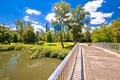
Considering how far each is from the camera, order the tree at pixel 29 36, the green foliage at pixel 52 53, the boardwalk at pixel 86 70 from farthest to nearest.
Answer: the tree at pixel 29 36, the green foliage at pixel 52 53, the boardwalk at pixel 86 70

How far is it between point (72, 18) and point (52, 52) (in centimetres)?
2046

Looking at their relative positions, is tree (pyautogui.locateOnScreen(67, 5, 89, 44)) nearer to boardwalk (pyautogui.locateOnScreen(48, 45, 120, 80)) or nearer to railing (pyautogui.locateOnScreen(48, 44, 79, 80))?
boardwalk (pyautogui.locateOnScreen(48, 45, 120, 80))

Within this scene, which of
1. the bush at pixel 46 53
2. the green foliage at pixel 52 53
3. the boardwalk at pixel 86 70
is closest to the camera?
the boardwalk at pixel 86 70

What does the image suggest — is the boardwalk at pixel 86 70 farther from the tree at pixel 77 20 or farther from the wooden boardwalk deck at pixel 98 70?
the tree at pixel 77 20

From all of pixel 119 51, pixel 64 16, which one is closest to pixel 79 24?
pixel 64 16

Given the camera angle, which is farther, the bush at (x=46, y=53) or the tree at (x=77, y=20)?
the tree at (x=77, y=20)

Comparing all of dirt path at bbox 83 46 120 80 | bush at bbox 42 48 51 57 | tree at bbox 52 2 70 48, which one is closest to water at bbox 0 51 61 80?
bush at bbox 42 48 51 57

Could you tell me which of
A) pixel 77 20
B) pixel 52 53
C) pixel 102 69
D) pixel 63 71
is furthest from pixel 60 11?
pixel 63 71

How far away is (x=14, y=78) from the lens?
13.8 m

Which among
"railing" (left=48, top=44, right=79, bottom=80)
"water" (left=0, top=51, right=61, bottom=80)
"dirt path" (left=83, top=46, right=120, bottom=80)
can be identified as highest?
"railing" (left=48, top=44, right=79, bottom=80)

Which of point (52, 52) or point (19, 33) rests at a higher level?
point (19, 33)

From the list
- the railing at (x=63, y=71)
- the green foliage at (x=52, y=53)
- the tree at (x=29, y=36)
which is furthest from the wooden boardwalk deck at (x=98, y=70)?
the tree at (x=29, y=36)

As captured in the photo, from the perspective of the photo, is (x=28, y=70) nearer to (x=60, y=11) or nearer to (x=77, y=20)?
(x=60, y=11)

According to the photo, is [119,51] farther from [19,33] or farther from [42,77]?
[19,33]
